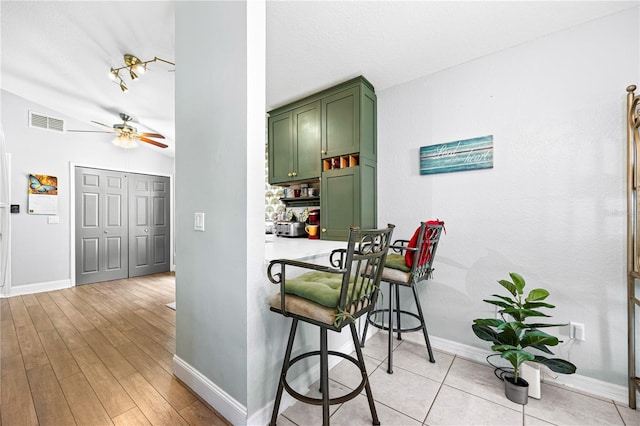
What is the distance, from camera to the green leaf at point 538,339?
1.51m

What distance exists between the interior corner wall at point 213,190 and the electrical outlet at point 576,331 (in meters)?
2.21

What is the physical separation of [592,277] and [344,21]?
2475 millimetres

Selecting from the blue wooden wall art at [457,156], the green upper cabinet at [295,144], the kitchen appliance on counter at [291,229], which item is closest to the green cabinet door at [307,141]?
the green upper cabinet at [295,144]

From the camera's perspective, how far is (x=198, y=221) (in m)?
1.62

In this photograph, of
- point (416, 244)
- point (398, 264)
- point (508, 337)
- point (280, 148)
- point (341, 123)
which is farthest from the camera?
point (280, 148)

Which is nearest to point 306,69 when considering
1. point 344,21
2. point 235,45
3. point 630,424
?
point 344,21

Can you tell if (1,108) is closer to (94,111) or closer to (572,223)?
(94,111)

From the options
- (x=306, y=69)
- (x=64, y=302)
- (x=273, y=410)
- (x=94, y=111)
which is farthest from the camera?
(x=94, y=111)

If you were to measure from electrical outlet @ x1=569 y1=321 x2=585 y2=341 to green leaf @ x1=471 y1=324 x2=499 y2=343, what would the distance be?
525 millimetres

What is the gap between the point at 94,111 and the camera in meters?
3.90

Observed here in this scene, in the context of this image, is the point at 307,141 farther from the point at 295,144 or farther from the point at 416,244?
the point at 416,244

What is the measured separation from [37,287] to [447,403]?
18.8ft

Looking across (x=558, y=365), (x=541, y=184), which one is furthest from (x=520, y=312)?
(x=541, y=184)

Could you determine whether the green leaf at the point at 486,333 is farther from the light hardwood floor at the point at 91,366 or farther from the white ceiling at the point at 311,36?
the white ceiling at the point at 311,36
